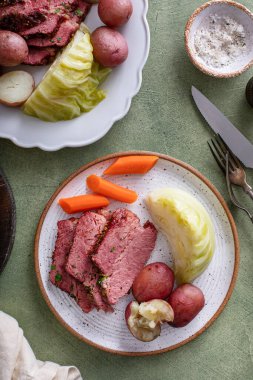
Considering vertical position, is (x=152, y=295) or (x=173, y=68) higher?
(x=173, y=68)

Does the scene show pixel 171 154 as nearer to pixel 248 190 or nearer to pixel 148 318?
pixel 248 190

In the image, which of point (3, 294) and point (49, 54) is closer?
point (49, 54)

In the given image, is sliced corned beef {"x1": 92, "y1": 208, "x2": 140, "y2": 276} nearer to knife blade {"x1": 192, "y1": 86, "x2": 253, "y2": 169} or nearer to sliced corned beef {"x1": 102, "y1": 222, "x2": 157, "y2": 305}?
sliced corned beef {"x1": 102, "y1": 222, "x2": 157, "y2": 305}

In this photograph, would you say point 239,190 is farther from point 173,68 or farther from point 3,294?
point 3,294

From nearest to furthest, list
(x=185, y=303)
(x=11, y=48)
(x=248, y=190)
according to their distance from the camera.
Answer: (x=11, y=48), (x=185, y=303), (x=248, y=190)

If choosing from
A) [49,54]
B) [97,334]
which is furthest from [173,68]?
[97,334]

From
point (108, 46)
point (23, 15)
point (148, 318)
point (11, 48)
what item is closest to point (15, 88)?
point (11, 48)
